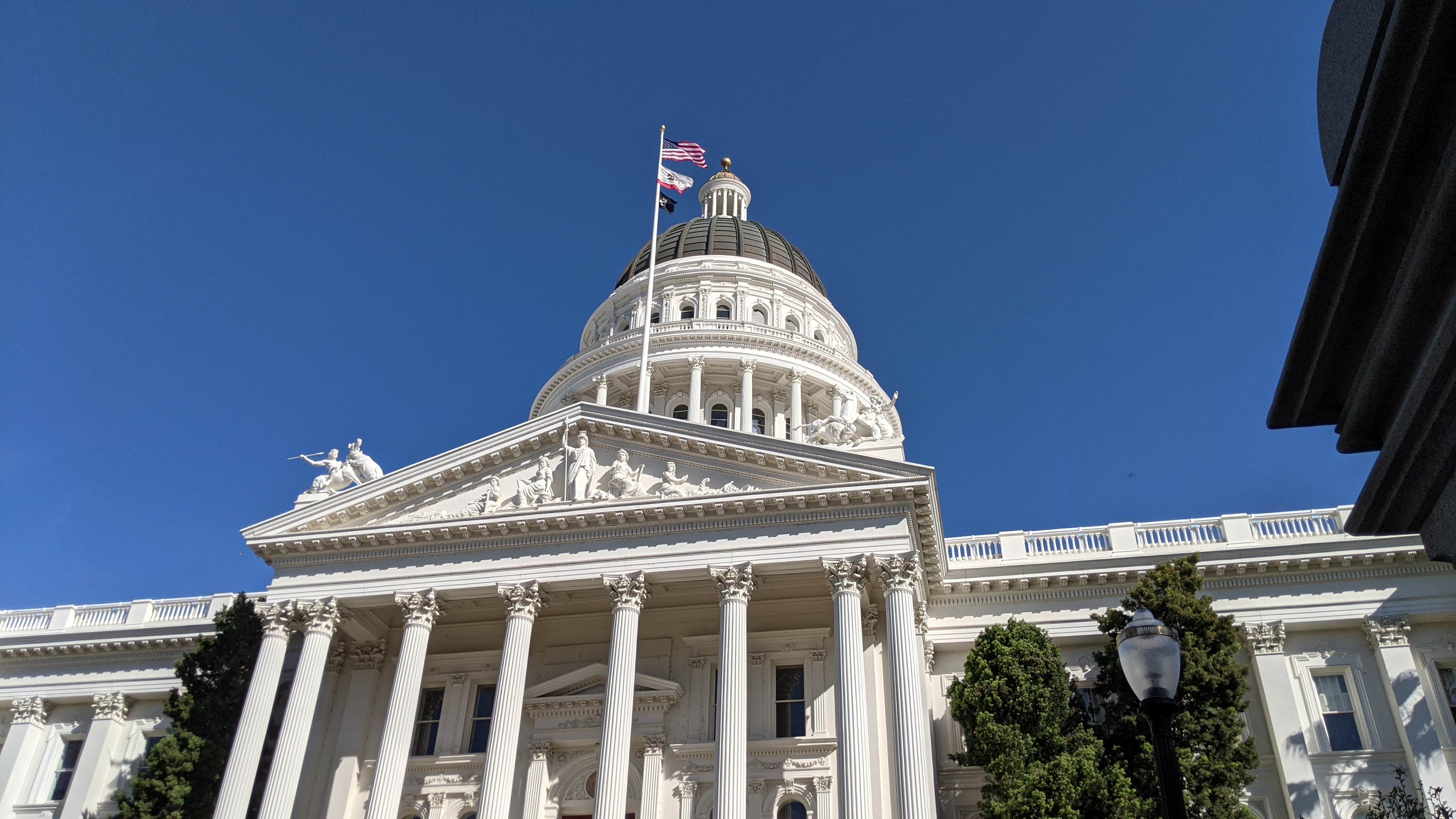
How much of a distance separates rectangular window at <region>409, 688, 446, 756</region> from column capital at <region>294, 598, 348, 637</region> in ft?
11.0

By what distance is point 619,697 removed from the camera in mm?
25016

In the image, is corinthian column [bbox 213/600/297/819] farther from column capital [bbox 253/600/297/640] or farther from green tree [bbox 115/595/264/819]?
green tree [bbox 115/595/264/819]

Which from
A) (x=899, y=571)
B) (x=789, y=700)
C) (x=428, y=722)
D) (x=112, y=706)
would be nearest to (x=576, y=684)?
(x=428, y=722)

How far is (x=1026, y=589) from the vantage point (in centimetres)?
3067

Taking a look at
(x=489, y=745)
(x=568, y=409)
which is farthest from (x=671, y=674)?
(x=568, y=409)

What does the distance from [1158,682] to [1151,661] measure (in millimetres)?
171

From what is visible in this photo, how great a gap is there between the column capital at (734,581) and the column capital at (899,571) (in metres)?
3.30

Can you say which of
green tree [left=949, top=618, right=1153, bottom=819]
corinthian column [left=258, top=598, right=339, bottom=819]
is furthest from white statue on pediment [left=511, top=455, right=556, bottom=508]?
green tree [left=949, top=618, right=1153, bottom=819]

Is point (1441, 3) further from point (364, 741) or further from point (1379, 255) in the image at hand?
point (364, 741)

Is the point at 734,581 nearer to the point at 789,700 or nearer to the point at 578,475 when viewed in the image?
the point at 789,700

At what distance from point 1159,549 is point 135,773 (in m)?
33.1

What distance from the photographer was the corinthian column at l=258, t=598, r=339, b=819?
25.7 m

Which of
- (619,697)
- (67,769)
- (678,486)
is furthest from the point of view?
(67,769)

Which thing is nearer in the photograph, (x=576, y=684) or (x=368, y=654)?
(x=576, y=684)
